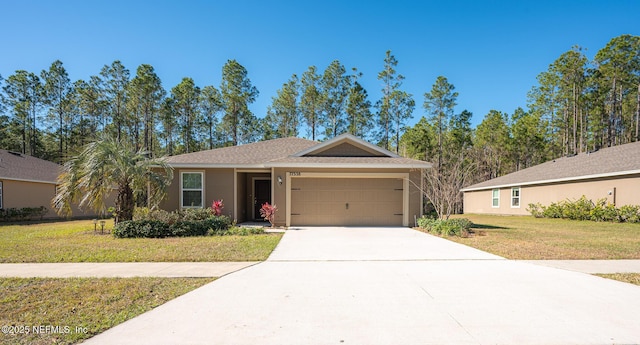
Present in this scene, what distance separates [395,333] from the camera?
318 cm

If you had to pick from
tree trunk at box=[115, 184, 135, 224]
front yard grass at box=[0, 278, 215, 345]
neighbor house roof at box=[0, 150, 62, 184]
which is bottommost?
front yard grass at box=[0, 278, 215, 345]

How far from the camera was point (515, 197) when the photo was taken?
71.3ft

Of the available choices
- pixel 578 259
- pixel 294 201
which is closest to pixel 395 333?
pixel 578 259

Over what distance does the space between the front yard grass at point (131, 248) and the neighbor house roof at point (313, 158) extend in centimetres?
388

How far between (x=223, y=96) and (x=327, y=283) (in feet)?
96.4

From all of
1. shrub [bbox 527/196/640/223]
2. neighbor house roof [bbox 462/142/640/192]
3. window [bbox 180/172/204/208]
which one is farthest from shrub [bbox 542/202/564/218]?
window [bbox 180/172/204/208]

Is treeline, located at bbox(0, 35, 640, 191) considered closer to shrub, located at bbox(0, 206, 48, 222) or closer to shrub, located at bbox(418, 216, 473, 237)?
shrub, located at bbox(0, 206, 48, 222)

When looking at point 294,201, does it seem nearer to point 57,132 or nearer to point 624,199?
point 624,199

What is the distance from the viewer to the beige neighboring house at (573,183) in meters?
14.4

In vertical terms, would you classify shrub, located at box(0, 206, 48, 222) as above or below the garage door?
below

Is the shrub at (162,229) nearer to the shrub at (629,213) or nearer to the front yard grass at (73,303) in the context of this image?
the front yard grass at (73,303)

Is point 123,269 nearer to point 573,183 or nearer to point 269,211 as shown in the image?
point 269,211

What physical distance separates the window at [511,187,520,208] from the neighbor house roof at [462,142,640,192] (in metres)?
0.46

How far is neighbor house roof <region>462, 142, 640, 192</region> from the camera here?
14641 millimetres
